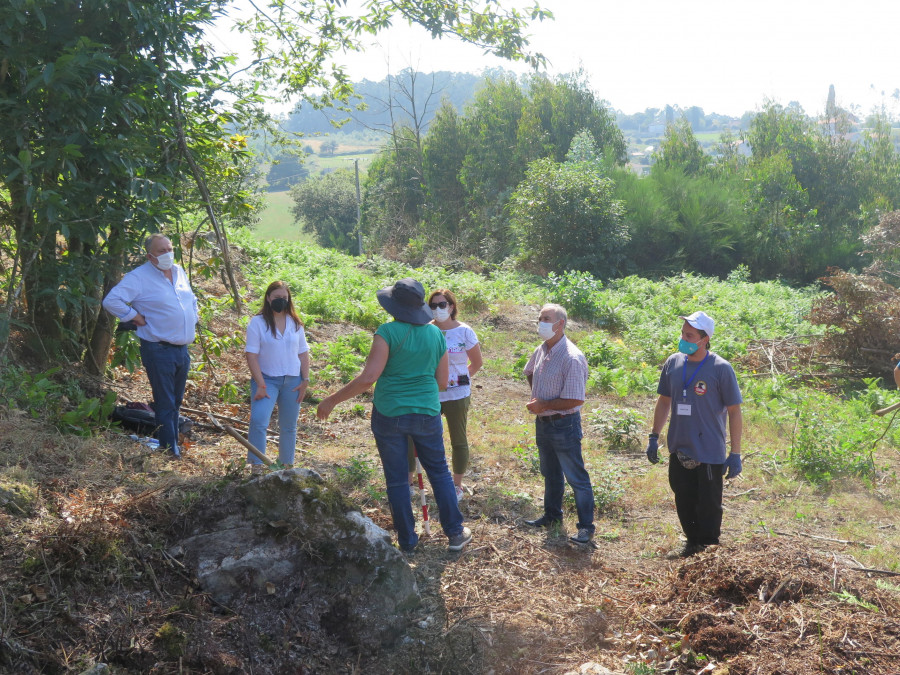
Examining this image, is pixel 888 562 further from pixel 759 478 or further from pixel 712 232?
pixel 712 232

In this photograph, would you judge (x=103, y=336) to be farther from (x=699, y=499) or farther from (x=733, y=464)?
(x=733, y=464)

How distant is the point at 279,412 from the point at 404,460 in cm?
152

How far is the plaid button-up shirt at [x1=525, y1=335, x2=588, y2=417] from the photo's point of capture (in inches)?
202

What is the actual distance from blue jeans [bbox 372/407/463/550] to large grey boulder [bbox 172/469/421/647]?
0.57 metres

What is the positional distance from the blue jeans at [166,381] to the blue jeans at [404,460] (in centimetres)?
201

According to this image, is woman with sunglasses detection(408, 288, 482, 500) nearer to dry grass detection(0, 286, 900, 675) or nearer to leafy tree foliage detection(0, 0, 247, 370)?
dry grass detection(0, 286, 900, 675)

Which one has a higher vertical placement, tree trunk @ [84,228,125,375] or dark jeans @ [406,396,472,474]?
tree trunk @ [84,228,125,375]

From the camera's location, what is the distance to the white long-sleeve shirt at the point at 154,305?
219 inches

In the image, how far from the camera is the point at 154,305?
18.5 feet

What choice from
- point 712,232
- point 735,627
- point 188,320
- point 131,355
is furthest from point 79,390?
point 712,232

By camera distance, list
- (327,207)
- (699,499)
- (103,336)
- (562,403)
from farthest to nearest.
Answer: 1. (327,207)
2. (103,336)
3. (562,403)
4. (699,499)

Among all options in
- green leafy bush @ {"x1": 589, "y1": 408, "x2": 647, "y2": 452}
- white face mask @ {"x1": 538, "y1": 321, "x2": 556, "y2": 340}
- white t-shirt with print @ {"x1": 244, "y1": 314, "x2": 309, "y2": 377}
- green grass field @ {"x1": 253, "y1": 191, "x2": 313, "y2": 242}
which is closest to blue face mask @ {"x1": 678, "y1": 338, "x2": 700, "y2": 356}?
white face mask @ {"x1": 538, "y1": 321, "x2": 556, "y2": 340}

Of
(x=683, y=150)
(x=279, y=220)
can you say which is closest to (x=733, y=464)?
(x=683, y=150)

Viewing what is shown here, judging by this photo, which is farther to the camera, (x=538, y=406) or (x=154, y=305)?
(x=154, y=305)
